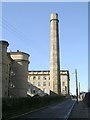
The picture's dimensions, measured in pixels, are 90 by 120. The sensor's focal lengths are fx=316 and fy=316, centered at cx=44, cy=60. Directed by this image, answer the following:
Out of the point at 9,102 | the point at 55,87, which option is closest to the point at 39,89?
the point at 55,87

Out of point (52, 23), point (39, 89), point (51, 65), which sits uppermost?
point (52, 23)

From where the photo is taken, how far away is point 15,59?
92688mm

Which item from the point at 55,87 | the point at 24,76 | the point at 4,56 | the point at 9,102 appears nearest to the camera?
the point at 9,102

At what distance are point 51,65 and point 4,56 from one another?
39533mm

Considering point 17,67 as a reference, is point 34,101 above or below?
below

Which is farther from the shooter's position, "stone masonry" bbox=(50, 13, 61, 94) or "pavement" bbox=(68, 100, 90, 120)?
"stone masonry" bbox=(50, 13, 61, 94)

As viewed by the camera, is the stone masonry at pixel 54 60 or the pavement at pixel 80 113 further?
the stone masonry at pixel 54 60

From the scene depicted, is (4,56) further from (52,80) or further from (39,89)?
(39,89)

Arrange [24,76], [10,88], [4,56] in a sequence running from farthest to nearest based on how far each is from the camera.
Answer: [24,76] < [10,88] < [4,56]

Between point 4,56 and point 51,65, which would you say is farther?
point 51,65

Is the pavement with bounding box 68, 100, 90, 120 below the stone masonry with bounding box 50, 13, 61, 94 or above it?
below

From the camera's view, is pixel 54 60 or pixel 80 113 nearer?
pixel 80 113

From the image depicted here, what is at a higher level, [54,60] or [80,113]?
[54,60]

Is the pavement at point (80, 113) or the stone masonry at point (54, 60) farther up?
the stone masonry at point (54, 60)
